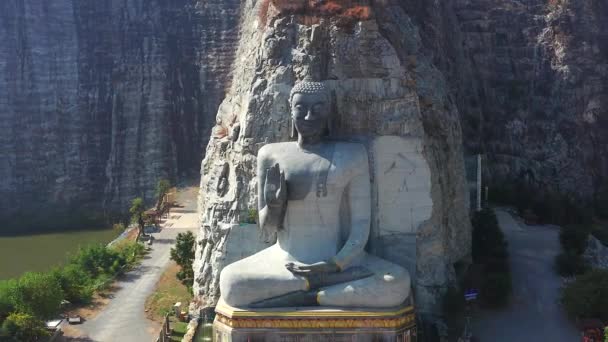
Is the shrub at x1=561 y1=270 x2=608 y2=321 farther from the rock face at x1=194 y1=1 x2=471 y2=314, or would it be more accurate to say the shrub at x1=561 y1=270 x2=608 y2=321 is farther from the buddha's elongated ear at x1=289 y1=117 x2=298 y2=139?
the buddha's elongated ear at x1=289 y1=117 x2=298 y2=139

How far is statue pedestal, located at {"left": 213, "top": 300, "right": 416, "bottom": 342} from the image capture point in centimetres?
791

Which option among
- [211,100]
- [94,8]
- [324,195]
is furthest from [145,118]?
[324,195]

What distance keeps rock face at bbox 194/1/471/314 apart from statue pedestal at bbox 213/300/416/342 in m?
1.42

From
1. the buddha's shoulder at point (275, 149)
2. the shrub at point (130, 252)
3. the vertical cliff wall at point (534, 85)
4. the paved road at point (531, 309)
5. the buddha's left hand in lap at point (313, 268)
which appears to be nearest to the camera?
the buddha's left hand in lap at point (313, 268)

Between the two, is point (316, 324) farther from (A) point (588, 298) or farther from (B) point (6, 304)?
(B) point (6, 304)

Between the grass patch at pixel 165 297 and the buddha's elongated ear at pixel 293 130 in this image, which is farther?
the grass patch at pixel 165 297

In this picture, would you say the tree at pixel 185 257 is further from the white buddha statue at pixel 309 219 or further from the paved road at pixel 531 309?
the paved road at pixel 531 309

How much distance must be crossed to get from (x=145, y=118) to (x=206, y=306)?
23.4 meters

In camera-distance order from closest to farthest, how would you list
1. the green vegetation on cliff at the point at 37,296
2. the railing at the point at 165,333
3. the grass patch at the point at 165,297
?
the railing at the point at 165,333 < the green vegetation on cliff at the point at 37,296 < the grass patch at the point at 165,297

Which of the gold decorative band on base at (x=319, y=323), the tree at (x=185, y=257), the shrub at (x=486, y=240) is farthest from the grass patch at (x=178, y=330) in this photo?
the shrub at (x=486, y=240)

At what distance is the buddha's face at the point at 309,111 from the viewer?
28.2 ft

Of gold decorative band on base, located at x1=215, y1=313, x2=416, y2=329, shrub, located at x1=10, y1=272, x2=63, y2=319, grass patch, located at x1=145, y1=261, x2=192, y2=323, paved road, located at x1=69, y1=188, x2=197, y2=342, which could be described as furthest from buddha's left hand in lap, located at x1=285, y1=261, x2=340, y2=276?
shrub, located at x1=10, y1=272, x2=63, y2=319

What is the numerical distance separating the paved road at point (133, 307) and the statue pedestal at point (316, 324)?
4.71 m

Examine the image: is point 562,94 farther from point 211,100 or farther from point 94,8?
point 94,8
